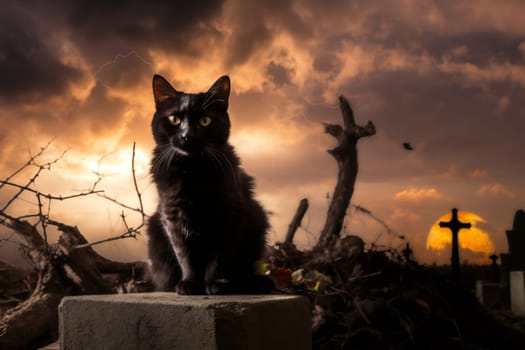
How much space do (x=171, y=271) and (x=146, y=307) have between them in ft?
1.52

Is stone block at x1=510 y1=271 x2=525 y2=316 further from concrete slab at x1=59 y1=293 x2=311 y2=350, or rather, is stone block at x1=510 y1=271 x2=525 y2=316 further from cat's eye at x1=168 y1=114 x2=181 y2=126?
cat's eye at x1=168 y1=114 x2=181 y2=126

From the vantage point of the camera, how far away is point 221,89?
237 centimetres

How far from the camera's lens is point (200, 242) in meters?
2.28

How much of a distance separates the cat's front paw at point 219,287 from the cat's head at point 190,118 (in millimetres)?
600

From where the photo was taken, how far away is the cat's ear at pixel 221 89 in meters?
2.34

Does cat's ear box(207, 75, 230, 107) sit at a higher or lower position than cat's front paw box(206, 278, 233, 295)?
higher

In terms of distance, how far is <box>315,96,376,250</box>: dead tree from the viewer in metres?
5.90

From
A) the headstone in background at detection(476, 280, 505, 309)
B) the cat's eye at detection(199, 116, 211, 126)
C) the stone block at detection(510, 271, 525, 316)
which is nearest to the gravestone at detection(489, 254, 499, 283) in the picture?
the headstone in background at detection(476, 280, 505, 309)

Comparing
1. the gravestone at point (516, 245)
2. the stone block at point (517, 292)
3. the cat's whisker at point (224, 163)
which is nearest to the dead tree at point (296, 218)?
the cat's whisker at point (224, 163)

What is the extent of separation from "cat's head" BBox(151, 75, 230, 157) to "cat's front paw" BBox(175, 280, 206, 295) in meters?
0.60

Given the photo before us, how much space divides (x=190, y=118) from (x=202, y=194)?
0.36 metres

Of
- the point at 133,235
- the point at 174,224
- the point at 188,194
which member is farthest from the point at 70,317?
the point at 133,235

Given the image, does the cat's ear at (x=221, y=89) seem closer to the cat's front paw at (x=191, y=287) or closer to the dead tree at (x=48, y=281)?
the cat's front paw at (x=191, y=287)

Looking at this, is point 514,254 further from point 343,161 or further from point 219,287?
point 219,287
